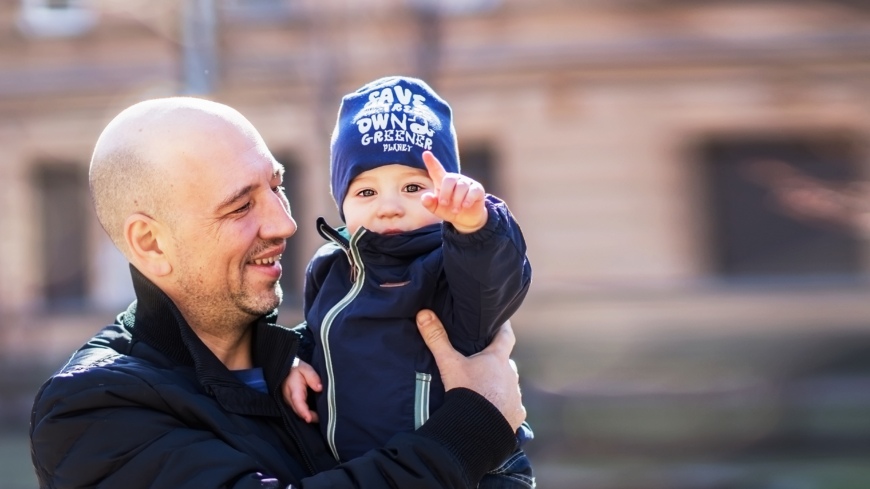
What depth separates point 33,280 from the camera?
14.6m

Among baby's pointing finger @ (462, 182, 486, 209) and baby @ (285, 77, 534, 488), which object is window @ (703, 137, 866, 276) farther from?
baby's pointing finger @ (462, 182, 486, 209)

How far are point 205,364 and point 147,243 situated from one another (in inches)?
12.4

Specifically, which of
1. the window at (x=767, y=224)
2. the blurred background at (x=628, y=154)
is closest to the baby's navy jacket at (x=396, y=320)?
the blurred background at (x=628, y=154)

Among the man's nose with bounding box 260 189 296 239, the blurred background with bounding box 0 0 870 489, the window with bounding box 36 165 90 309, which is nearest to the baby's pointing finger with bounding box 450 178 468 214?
the man's nose with bounding box 260 189 296 239

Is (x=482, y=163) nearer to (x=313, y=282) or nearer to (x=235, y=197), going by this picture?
(x=313, y=282)

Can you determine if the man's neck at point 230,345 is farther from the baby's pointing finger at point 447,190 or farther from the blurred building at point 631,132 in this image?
the blurred building at point 631,132

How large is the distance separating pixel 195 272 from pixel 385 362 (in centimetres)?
48

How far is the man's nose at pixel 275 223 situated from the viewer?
253cm

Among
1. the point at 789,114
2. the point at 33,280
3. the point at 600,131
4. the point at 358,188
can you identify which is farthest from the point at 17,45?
the point at 358,188

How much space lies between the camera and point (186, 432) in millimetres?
2219

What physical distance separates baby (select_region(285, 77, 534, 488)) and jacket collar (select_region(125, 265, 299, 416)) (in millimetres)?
47

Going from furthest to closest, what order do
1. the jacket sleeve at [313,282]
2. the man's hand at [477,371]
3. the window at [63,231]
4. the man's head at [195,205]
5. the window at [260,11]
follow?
1. the window at [63,231]
2. the window at [260,11]
3. the jacket sleeve at [313,282]
4. the man's head at [195,205]
5. the man's hand at [477,371]

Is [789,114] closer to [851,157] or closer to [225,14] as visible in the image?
[851,157]

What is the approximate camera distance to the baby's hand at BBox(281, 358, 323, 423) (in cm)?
248
